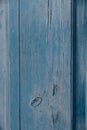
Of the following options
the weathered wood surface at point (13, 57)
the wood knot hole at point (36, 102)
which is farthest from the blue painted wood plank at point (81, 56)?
the weathered wood surface at point (13, 57)

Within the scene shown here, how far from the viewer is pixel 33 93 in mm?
1203

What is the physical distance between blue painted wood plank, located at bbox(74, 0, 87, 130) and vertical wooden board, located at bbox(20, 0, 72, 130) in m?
0.04

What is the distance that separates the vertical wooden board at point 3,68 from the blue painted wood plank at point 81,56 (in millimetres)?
317

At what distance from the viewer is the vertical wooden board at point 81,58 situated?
1.20 m

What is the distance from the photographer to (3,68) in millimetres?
1207

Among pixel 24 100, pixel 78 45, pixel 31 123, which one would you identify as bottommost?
pixel 31 123

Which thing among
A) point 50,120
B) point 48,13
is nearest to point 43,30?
point 48,13

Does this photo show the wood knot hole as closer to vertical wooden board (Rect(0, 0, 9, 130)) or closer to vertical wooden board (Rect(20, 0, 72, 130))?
vertical wooden board (Rect(20, 0, 72, 130))

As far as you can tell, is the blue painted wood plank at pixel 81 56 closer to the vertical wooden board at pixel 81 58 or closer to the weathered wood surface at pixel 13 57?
the vertical wooden board at pixel 81 58

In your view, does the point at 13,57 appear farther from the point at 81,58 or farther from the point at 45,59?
the point at 81,58

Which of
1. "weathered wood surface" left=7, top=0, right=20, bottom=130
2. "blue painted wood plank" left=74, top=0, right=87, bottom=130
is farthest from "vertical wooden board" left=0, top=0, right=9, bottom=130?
"blue painted wood plank" left=74, top=0, right=87, bottom=130

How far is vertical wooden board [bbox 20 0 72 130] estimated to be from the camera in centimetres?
119

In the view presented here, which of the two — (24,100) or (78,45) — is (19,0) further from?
(24,100)

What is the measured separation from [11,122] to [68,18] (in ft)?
1.72
